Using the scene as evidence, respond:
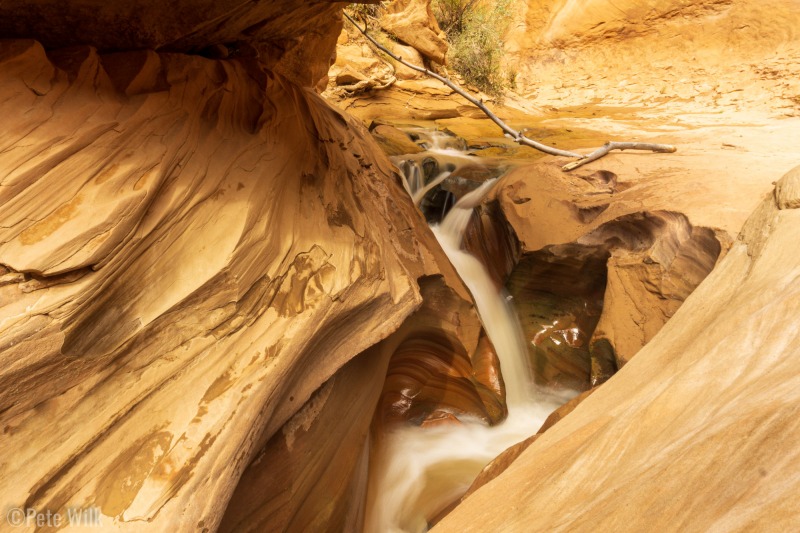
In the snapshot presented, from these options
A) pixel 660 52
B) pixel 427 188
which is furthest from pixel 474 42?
pixel 427 188

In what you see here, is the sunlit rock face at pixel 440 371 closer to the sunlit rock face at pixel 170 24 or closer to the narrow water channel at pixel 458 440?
the narrow water channel at pixel 458 440

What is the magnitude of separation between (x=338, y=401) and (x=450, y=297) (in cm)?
158

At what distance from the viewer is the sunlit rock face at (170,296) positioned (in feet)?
5.07

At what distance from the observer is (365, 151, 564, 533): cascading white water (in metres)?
3.22

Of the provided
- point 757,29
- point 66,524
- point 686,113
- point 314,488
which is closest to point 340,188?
point 314,488

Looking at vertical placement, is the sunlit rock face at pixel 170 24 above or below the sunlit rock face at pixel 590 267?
above

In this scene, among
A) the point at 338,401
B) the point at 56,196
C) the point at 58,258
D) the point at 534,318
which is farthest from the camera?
the point at 534,318

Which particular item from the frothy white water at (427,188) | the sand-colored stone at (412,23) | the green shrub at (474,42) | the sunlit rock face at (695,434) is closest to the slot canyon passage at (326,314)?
the sunlit rock face at (695,434)

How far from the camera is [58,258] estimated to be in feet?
5.32

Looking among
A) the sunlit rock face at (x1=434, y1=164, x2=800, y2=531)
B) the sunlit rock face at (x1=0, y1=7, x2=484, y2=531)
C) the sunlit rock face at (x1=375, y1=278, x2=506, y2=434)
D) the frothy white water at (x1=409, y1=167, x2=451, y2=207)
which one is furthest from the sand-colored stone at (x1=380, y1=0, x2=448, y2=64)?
the sunlit rock face at (x1=434, y1=164, x2=800, y2=531)

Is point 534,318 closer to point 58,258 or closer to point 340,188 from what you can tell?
point 340,188

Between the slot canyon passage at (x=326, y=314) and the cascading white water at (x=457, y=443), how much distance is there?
0.09 ft

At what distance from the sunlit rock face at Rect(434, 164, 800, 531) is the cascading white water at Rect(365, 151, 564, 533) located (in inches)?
60.7

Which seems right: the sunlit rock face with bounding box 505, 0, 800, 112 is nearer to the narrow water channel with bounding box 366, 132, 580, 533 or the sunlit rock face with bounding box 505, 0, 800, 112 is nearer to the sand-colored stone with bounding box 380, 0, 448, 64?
the sand-colored stone with bounding box 380, 0, 448, 64
